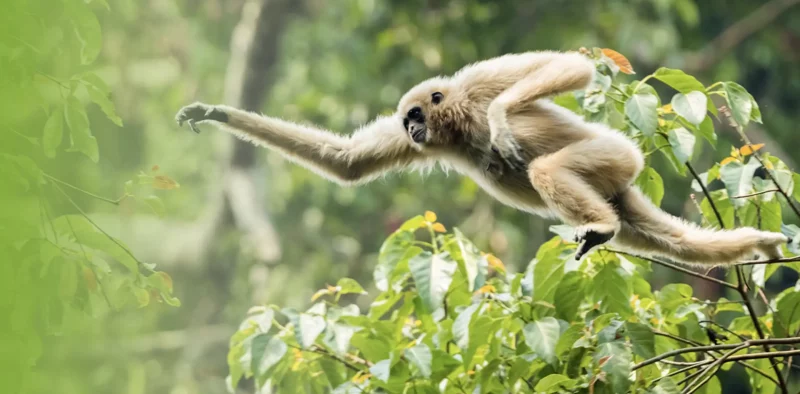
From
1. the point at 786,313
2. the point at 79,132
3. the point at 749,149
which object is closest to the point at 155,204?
the point at 79,132

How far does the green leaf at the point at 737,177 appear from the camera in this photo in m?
1.66

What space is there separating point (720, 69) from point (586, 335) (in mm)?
4877

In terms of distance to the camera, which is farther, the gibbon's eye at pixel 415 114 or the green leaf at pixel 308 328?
the gibbon's eye at pixel 415 114

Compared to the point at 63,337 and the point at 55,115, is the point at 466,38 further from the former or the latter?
the point at 63,337

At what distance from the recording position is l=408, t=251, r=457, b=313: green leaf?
1757 millimetres

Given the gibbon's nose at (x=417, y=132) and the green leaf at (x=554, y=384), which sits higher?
the gibbon's nose at (x=417, y=132)

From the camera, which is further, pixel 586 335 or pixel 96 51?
pixel 586 335

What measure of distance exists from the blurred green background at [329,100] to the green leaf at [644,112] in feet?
11.6

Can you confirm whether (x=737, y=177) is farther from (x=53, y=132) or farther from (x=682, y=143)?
(x=53, y=132)

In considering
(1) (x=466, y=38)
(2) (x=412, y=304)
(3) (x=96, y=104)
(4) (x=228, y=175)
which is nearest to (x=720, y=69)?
(1) (x=466, y=38)

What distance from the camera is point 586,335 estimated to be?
64.1 inches

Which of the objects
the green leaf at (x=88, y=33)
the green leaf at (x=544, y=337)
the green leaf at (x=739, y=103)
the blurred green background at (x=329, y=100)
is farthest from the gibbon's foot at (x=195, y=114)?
the blurred green background at (x=329, y=100)

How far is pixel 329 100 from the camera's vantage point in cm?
617

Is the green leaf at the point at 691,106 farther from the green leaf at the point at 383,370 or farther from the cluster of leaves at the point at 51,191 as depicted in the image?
the cluster of leaves at the point at 51,191
